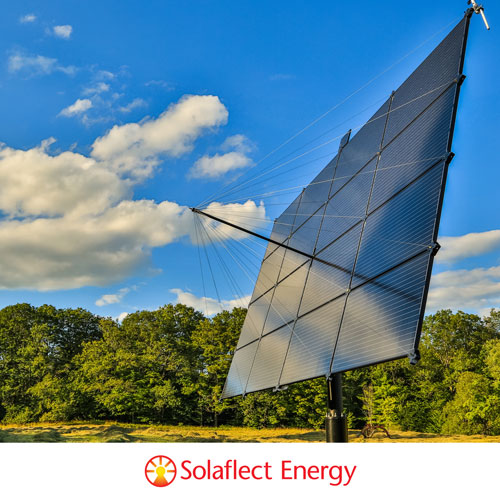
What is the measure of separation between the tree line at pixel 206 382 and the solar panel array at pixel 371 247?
→ 30.9 meters

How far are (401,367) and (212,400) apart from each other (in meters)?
20.3

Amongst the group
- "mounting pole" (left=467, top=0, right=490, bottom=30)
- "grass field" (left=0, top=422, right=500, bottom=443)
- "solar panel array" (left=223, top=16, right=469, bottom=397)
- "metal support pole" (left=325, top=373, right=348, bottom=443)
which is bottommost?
"grass field" (left=0, top=422, right=500, bottom=443)

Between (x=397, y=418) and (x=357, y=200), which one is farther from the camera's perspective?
(x=397, y=418)

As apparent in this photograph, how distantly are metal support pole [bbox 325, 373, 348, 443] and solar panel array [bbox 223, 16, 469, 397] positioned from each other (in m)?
0.34

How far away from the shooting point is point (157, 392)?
131 feet
